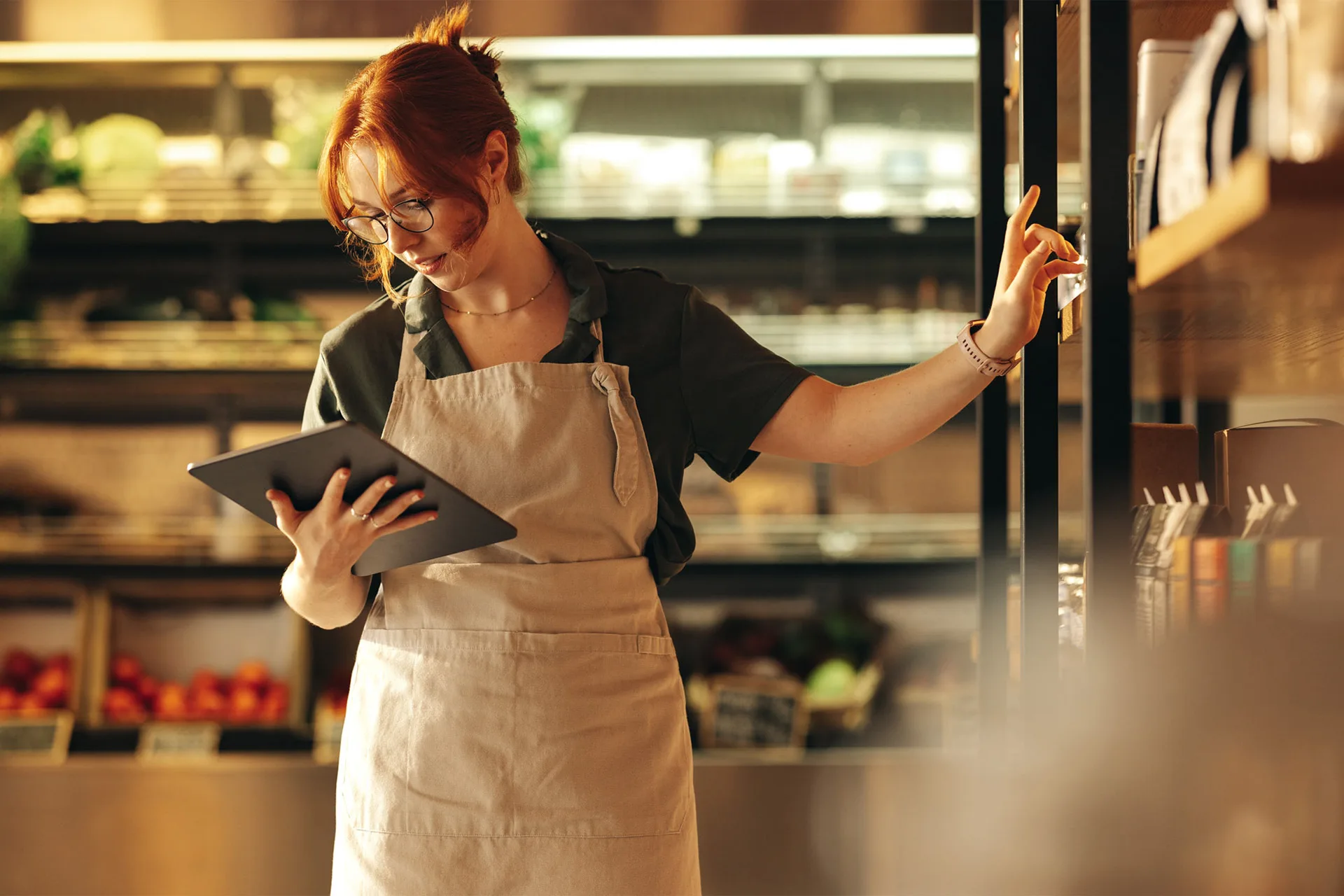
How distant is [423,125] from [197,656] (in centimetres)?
212

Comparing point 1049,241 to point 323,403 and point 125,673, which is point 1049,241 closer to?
point 323,403

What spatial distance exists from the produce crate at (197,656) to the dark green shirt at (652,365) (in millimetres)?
1597

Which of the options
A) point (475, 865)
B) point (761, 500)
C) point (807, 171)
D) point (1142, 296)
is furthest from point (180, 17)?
point (1142, 296)

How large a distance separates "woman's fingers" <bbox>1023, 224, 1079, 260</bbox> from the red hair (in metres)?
0.55

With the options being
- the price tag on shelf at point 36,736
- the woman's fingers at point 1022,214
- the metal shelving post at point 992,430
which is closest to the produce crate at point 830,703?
the metal shelving post at point 992,430

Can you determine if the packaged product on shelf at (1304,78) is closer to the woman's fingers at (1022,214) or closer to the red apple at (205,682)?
the woman's fingers at (1022,214)

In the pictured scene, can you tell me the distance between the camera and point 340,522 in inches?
42.4

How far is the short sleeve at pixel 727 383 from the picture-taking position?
121 cm

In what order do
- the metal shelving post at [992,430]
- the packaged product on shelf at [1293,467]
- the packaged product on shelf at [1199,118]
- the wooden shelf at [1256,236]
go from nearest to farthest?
1. the wooden shelf at [1256,236]
2. the packaged product on shelf at [1199,118]
3. the packaged product on shelf at [1293,467]
4. the metal shelving post at [992,430]

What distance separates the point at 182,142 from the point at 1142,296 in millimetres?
2652

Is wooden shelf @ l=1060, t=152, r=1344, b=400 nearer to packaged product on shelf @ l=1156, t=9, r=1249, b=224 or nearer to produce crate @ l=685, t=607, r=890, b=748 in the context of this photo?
packaged product on shelf @ l=1156, t=9, r=1249, b=224

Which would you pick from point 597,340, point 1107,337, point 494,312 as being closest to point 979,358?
point 1107,337

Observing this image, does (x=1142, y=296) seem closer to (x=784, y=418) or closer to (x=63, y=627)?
(x=784, y=418)

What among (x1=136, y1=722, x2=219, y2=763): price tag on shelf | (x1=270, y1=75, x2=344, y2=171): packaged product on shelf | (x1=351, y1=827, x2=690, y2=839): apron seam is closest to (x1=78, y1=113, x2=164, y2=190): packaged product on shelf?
(x1=270, y1=75, x2=344, y2=171): packaged product on shelf
